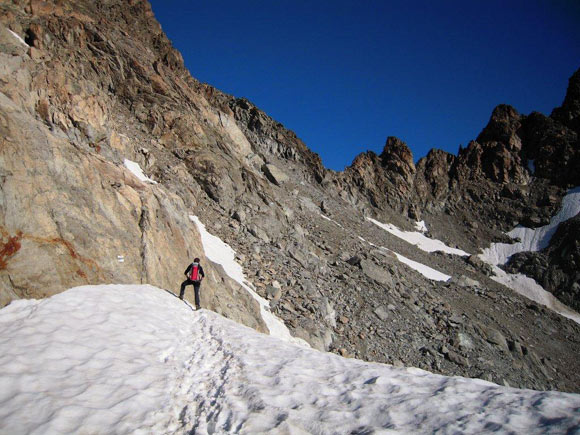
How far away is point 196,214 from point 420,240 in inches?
2513

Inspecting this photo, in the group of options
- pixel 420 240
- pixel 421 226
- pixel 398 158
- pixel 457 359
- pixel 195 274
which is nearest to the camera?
pixel 195 274

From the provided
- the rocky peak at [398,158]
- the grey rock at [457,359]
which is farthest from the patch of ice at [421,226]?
the grey rock at [457,359]

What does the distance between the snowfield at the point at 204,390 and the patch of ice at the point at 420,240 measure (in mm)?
68459

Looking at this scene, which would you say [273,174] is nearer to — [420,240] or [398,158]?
[420,240]

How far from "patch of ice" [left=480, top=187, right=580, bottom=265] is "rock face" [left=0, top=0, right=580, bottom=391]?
14.2ft

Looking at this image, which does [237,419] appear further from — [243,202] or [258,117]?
[258,117]

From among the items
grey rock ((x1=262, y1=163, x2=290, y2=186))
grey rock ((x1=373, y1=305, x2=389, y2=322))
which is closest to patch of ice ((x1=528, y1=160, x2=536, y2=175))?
grey rock ((x1=262, y1=163, x2=290, y2=186))

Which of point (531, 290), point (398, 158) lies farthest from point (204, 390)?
point (398, 158)

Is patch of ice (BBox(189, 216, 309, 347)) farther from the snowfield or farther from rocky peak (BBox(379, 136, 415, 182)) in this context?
rocky peak (BBox(379, 136, 415, 182))

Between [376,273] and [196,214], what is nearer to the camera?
[196,214]

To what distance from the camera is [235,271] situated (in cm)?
2098

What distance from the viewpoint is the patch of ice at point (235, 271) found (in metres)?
17.8

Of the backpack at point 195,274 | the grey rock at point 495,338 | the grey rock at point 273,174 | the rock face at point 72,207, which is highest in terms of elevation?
the grey rock at point 273,174

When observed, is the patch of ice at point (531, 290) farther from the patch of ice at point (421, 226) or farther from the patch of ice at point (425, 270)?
the patch of ice at point (425, 270)
